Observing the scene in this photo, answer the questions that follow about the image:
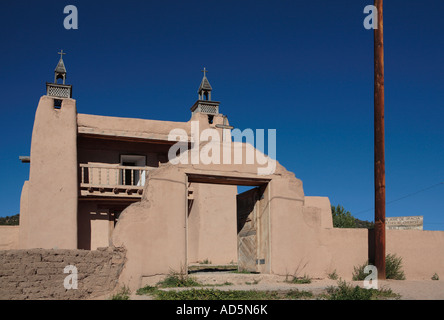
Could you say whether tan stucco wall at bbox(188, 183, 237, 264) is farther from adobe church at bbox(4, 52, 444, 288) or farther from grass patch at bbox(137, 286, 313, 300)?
grass patch at bbox(137, 286, 313, 300)

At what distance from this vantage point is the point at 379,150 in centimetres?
1396

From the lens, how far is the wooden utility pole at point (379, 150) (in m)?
13.8

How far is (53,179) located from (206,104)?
7.68 meters

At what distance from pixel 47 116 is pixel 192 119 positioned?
21.2ft

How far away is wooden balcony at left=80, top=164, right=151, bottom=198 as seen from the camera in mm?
19531

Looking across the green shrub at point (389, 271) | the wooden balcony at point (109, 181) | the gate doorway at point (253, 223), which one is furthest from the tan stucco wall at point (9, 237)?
the green shrub at point (389, 271)

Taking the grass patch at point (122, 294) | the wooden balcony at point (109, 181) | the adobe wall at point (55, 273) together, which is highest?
the wooden balcony at point (109, 181)

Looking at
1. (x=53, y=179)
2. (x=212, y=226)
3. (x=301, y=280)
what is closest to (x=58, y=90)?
(x=53, y=179)

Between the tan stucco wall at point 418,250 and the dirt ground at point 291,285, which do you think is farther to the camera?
the tan stucco wall at point 418,250

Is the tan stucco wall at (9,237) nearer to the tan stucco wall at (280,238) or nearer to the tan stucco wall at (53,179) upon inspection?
the tan stucco wall at (53,179)

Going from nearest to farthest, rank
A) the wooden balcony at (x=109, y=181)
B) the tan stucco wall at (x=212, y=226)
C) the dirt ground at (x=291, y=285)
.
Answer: the dirt ground at (x=291, y=285)
the wooden balcony at (x=109, y=181)
the tan stucco wall at (x=212, y=226)

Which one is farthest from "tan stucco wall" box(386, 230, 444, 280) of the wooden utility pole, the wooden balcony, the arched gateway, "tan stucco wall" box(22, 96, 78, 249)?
"tan stucco wall" box(22, 96, 78, 249)

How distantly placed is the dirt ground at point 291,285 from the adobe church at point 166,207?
19.3 inches

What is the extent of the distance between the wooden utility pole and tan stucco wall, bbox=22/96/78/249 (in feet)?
33.7
